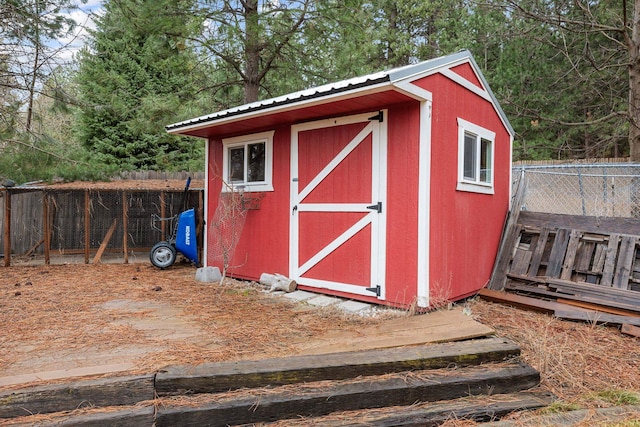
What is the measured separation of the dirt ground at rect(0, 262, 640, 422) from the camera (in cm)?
266

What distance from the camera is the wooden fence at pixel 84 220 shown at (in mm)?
7582

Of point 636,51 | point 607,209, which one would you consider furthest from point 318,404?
point 636,51

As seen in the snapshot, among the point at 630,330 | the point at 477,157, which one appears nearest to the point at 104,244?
the point at 477,157

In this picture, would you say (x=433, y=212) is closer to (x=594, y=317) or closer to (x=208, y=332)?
(x=594, y=317)

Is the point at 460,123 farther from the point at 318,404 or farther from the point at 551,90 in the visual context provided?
the point at 551,90

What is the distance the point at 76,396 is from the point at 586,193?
31.1 ft

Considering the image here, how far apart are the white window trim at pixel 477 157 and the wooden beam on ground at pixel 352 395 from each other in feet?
7.75

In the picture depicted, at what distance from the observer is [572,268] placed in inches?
189

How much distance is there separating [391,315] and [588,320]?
2016mm

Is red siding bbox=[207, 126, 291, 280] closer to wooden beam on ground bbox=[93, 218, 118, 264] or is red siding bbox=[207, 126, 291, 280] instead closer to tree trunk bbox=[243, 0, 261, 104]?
tree trunk bbox=[243, 0, 261, 104]

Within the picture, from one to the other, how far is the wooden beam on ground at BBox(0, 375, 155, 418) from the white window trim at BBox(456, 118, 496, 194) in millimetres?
3660

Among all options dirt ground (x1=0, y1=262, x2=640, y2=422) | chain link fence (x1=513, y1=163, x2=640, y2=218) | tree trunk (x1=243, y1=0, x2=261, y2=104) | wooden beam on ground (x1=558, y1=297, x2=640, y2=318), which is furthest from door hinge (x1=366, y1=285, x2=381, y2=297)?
tree trunk (x1=243, y1=0, x2=261, y2=104)

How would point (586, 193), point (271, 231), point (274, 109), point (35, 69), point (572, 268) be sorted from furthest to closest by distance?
point (586, 193) → point (35, 69) → point (271, 231) → point (572, 268) → point (274, 109)

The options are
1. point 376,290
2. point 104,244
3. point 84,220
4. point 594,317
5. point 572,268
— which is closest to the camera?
point 594,317
